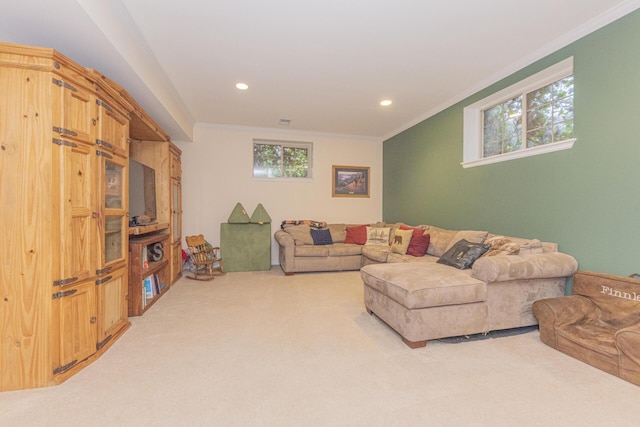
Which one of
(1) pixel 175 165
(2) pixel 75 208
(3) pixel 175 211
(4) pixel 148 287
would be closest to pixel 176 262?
(3) pixel 175 211

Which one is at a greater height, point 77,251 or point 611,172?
point 611,172

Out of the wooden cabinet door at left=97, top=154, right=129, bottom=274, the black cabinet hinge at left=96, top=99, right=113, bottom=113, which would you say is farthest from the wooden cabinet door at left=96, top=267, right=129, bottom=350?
the black cabinet hinge at left=96, top=99, right=113, bottom=113

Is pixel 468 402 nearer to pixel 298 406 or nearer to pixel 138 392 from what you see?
pixel 298 406

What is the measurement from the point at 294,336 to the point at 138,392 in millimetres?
1145

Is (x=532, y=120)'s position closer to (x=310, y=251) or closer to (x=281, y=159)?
(x=310, y=251)

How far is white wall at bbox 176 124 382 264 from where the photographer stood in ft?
17.1

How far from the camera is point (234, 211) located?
5.03 metres

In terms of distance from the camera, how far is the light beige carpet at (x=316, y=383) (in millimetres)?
1468

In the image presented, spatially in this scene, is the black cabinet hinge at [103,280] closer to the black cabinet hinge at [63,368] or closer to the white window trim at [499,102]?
the black cabinet hinge at [63,368]

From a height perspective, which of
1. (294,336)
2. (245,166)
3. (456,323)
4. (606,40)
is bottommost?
(294,336)

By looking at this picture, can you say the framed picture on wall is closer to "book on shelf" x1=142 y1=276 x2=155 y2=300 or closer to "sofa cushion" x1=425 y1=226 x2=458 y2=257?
"sofa cushion" x1=425 y1=226 x2=458 y2=257

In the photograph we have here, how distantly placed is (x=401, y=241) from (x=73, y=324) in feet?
12.1

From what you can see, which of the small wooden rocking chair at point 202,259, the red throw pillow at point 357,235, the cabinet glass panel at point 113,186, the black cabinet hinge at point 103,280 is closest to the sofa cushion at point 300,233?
the red throw pillow at point 357,235

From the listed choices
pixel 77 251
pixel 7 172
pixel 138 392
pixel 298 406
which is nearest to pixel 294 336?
pixel 298 406
